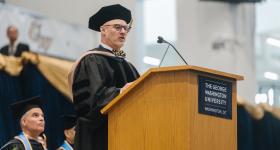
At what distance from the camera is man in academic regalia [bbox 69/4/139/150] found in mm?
3734

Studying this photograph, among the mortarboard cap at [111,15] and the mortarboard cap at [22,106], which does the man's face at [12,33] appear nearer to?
the mortarboard cap at [22,106]

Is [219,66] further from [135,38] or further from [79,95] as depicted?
[79,95]

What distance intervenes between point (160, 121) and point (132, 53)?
24.7 ft

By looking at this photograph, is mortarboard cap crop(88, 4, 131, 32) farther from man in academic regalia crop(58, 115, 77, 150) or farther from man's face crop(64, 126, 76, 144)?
man's face crop(64, 126, 76, 144)

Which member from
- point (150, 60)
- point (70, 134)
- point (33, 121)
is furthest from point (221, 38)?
point (33, 121)

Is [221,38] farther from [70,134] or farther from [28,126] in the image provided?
[28,126]

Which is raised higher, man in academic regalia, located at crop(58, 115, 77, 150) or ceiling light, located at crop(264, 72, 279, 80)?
ceiling light, located at crop(264, 72, 279, 80)

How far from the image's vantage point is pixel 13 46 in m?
8.76

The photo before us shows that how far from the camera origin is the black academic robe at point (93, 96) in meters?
3.72

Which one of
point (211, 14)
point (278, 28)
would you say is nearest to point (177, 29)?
point (211, 14)

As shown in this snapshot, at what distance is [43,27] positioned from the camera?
31.2 feet

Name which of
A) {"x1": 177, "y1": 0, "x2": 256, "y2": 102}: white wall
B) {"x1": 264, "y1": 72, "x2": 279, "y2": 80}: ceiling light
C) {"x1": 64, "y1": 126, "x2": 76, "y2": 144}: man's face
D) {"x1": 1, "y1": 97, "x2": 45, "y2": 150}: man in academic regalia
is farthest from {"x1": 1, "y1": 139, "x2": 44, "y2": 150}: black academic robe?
{"x1": 264, "y1": 72, "x2": 279, "y2": 80}: ceiling light

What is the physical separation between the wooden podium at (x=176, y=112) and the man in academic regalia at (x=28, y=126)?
2731 mm

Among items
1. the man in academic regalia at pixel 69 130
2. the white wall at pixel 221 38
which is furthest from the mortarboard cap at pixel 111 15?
the white wall at pixel 221 38
